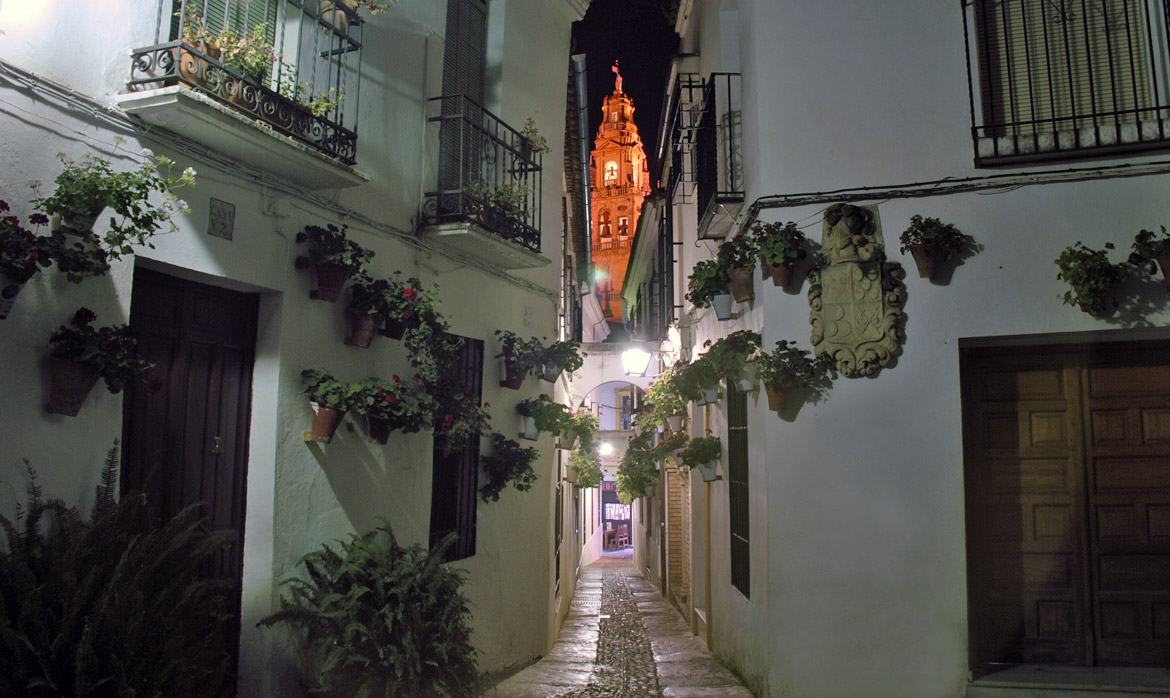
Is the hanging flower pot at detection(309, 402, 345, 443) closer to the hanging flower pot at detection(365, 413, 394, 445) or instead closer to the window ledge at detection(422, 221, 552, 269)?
the hanging flower pot at detection(365, 413, 394, 445)

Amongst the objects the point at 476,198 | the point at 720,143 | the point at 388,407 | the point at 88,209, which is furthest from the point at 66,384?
the point at 720,143

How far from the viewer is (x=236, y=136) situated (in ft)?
14.9

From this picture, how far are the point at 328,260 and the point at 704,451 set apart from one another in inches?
187

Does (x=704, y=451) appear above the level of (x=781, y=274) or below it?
below

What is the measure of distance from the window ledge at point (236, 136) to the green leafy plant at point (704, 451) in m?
4.80

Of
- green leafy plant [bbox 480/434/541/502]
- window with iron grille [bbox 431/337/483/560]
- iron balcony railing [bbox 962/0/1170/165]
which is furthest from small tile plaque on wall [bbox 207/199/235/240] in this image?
iron balcony railing [bbox 962/0/1170/165]

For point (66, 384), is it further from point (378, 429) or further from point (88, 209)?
point (378, 429)

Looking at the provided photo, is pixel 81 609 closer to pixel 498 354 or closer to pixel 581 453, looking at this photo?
pixel 498 354

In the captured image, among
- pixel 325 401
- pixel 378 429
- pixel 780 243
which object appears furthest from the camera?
pixel 780 243

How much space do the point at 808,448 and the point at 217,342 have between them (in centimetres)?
443

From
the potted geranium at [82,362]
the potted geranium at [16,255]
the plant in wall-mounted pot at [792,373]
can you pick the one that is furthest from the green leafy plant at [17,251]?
the plant in wall-mounted pot at [792,373]

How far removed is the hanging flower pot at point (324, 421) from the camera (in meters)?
5.36

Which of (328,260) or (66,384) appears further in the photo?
(328,260)

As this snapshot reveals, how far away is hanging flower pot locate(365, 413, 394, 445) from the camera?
572 centimetres
